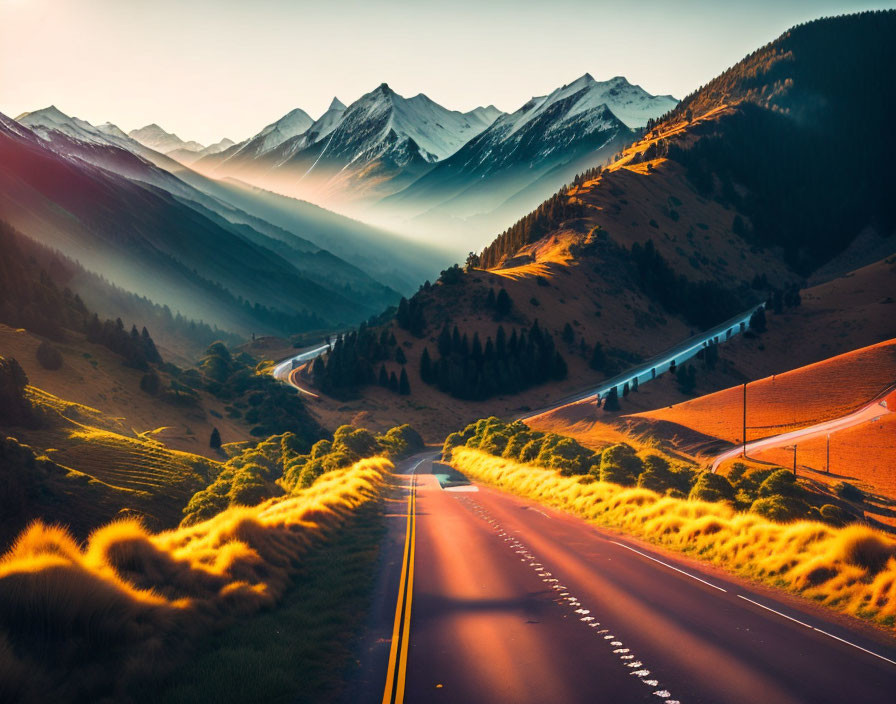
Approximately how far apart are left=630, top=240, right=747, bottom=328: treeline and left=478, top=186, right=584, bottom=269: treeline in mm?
21627

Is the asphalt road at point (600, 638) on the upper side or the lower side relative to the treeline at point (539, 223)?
lower

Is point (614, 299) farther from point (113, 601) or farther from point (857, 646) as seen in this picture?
point (113, 601)

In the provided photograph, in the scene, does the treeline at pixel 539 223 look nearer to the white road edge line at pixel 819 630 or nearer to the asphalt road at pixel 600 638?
the asphalt road at pixel 600 638

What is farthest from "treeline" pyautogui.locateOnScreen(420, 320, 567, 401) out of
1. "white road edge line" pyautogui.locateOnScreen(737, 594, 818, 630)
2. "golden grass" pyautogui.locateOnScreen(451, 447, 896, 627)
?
"white road edge line" pyautogui.locateOnScreen(737, 594, 818, 630)

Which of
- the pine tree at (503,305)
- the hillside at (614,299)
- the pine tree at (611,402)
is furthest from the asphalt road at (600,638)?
the pine tree at (503,305)

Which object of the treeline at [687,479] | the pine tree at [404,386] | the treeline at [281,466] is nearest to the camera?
the treeline at [687,479]

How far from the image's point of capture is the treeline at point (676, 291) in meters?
166

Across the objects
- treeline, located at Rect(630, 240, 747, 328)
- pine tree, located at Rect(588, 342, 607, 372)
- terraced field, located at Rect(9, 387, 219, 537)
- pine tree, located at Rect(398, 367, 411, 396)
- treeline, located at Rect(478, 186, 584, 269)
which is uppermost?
treeline, located at Rect(478, 186, 584, 269)

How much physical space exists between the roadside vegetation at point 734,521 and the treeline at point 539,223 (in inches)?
5430

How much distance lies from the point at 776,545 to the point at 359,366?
390 feet

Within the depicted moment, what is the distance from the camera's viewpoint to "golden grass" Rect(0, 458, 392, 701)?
9.02 meters

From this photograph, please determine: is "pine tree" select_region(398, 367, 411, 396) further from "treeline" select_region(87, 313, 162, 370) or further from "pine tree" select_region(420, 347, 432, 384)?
"treeline" select_region(87, 313, 162, 370)

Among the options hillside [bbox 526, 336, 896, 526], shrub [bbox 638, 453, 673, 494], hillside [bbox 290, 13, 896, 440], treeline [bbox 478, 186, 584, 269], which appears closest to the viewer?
Answer: shrub [bbox 638, 453, 673, 494]

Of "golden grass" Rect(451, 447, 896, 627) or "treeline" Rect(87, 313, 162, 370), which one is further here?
"treeline" Rect(87, 313, 162, 370)
